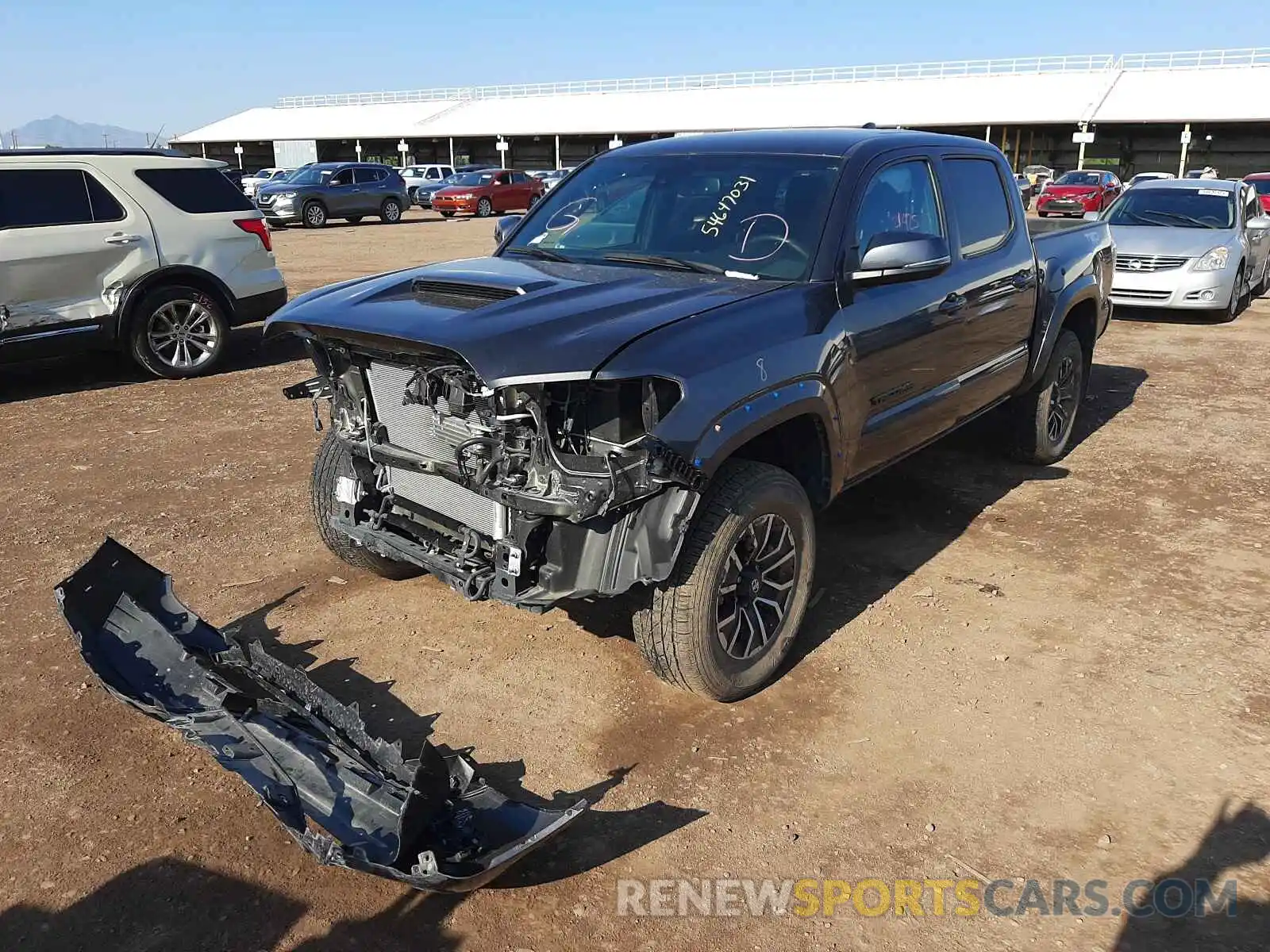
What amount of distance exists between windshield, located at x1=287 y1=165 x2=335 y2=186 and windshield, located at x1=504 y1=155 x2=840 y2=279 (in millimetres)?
24212

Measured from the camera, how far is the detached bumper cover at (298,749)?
264cm

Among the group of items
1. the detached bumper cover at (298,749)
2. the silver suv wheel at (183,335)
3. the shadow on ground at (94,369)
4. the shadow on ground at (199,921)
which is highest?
the silver suv wheel at (183,335)

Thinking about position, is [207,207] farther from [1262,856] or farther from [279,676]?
[1262,856]

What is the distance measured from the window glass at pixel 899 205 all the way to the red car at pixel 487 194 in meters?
27.4

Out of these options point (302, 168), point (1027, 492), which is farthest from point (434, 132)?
point (1027, 492)

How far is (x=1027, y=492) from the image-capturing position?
5.96 m

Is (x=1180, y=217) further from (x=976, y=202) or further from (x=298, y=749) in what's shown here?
(x=298, y=749)

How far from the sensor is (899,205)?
14.3 feet

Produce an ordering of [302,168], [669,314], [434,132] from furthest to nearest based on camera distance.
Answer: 1. [434,132]
2. [302,168]
3. [669,314]

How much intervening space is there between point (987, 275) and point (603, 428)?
9.03 ft

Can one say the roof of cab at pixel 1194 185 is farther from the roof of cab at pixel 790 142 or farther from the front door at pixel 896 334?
the front door at pixel 896 334

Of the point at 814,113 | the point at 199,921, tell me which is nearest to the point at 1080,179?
the point at 814,113

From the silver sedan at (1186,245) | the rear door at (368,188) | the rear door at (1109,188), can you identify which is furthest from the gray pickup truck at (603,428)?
the rear door at (1109,188)

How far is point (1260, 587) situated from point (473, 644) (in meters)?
3.66
